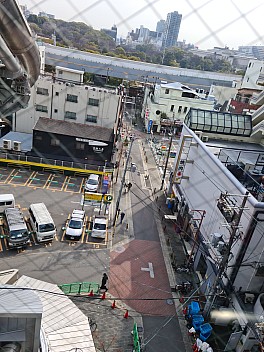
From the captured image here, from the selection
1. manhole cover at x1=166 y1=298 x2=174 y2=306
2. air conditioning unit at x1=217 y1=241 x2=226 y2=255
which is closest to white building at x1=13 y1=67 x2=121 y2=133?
manhole cover at x1=166 y1=298 x2=174 y2=306

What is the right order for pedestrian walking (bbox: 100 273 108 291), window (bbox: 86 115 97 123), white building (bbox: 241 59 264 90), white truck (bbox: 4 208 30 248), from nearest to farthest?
pedestrian walking (bbox: 100 273 108 291) → white truck (bbox: 4 208 30 248) → window (bbox: 86 115 97 123) → white building (bbox: 241 59 264 90)

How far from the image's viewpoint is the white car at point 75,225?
3.13m

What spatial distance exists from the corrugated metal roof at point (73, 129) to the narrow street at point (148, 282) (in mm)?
1260

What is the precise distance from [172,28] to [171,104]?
6.43 metres

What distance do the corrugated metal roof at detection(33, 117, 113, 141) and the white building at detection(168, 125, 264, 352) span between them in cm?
154

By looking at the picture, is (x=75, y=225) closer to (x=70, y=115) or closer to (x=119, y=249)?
(x=119, y=249)

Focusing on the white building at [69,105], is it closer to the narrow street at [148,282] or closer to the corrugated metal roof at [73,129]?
the corrugated metal roof at [73,129]

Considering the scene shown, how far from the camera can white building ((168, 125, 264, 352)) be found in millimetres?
2188

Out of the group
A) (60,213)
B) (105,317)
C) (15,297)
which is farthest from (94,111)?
(15,297)

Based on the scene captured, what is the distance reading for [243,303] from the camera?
2.27m

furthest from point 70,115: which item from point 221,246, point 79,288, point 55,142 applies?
point 221,246

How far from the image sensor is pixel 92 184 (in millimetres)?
4277

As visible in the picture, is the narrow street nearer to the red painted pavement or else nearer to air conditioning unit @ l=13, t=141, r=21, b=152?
the red painted pavement

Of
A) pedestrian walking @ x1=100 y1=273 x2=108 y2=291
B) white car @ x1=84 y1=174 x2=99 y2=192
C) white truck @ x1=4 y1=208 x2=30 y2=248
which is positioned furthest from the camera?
white car @ x1=84 y1=174 x2=99 y2=192
